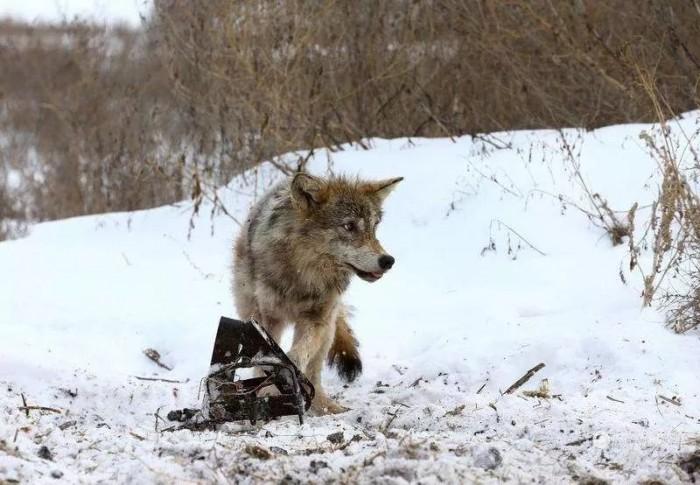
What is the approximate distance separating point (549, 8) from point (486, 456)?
362 inches

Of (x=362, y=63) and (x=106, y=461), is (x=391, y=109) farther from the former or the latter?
(x=106, y=461)

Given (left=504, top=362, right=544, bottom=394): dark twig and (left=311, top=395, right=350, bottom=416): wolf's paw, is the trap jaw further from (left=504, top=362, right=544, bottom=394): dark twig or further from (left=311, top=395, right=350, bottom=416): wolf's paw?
(left=504, top=362, right=544, bottom=394): dark twig

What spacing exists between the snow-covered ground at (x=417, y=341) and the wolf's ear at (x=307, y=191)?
1.45 m

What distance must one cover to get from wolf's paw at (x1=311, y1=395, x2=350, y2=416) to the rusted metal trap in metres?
0.69

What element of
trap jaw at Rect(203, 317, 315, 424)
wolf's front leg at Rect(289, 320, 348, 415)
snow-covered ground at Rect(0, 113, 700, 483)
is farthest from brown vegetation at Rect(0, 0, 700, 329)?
trap jaw at Rect(203, 317, 315, 424)

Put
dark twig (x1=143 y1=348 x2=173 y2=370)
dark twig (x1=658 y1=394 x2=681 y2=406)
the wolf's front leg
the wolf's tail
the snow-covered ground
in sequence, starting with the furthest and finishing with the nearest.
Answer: dark twig (x1=143 y1=348 x2=173 y2=370)
the wolf's tail
the wolf's front leg
dark twig (x1=658 y1=394 x2=681 y2=406)
the snow-covered ground

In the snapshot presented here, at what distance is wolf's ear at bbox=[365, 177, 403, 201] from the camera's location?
20.9ft

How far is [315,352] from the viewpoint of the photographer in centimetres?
608

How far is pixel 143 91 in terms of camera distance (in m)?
14.5

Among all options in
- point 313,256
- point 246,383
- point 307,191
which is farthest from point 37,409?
point 307,191

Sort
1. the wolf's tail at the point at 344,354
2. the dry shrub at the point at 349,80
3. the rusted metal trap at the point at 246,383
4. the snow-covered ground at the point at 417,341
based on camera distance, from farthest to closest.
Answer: the dry shrub at the point at 349,80, the wolf's tail at the point at 344,354, the rusted metal trap at the point at 246,383, the snow-covered ground at the point at 417,341

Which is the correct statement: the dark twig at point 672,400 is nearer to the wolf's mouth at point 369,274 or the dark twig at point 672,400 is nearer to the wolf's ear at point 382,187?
the wolf's mouth at point 369,274

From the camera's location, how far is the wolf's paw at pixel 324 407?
19.8 feet

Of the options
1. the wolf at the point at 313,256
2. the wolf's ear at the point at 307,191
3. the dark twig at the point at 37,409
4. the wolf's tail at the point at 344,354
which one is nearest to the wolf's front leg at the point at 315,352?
the wolf at the point at 313,256
